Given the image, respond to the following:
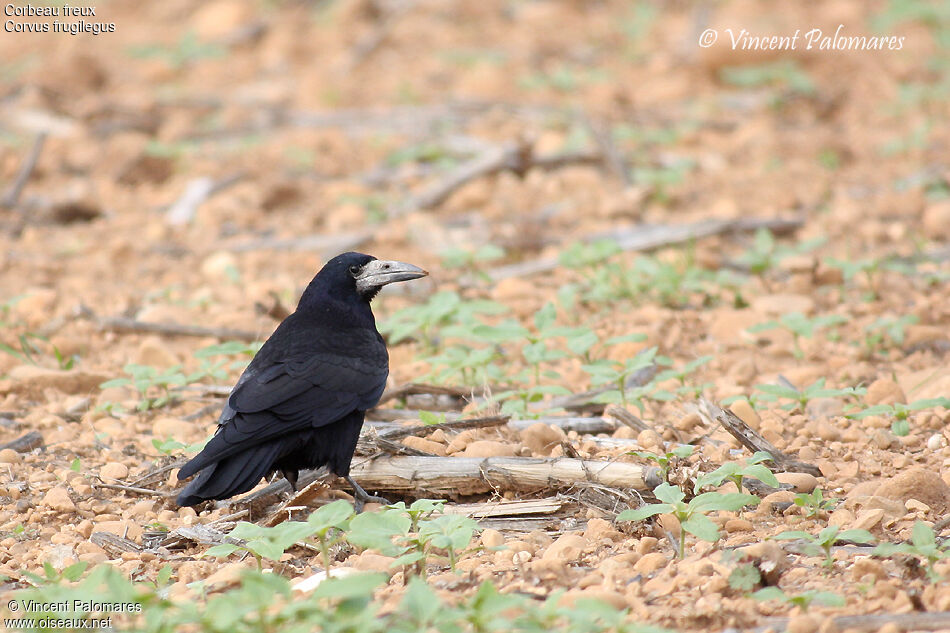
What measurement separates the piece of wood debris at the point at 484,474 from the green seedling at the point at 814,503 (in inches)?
22.0

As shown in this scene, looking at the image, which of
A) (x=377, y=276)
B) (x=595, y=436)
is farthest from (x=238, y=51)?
(x=595, y=436)

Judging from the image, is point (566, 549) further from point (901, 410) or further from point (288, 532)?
point (901, 410)

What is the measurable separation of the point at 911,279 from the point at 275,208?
479 centimetres

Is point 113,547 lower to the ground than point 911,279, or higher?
lower

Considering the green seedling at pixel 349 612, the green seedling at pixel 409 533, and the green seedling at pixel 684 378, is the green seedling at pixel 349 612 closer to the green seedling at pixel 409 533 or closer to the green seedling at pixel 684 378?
the green seedling at pixel 409 533

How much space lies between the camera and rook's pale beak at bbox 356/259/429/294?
16.3ft

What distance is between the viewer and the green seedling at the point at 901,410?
4289mm

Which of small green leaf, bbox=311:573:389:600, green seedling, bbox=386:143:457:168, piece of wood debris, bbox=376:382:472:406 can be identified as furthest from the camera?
green seedling, bbox=386:143:457:168

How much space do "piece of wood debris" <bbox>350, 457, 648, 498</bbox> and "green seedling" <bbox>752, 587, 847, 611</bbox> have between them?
2.99 feet

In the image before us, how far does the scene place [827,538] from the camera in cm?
321

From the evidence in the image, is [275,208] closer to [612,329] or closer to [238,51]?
[612,329]

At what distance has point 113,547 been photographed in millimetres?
3820

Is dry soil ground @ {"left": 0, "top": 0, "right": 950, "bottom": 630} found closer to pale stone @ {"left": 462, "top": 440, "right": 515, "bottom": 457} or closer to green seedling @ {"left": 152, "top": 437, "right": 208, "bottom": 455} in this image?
pale stone @ {"left": 462, "top": 440, "right": 515, "bottom": 457}

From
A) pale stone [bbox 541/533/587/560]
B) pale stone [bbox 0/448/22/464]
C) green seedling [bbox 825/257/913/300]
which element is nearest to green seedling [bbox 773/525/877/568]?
pale stone [bbox 541/533/587/560]
